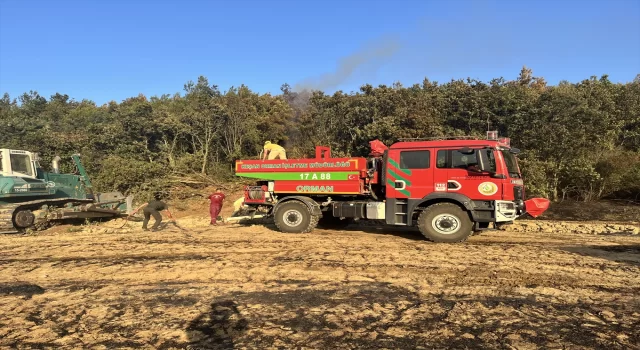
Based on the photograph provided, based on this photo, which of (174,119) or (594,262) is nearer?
(594,262)

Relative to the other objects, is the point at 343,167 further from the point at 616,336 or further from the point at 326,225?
the point at 616,336

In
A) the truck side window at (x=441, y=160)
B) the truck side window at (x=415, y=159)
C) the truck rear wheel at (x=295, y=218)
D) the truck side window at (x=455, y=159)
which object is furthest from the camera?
the truck rear wheel at (x=295, y=218)

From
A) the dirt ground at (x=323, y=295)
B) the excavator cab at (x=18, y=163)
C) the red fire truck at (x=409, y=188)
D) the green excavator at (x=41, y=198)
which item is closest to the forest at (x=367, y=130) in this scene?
the green excavator at (x=41, y=198)

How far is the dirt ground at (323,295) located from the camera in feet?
12.8

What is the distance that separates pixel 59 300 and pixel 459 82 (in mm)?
20295

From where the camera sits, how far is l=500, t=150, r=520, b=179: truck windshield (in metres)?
8.64

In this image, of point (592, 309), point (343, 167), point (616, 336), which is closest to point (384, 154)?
point (343, 167)

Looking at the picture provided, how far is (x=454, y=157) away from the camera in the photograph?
877 centimetres

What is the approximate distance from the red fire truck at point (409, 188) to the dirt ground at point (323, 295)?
0.73 m

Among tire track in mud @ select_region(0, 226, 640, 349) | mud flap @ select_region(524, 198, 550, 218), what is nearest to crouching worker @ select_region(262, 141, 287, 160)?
tire track in mud @ select_region(0, 226, 640, 349)

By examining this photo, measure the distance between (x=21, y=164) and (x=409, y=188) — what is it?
39.6ft

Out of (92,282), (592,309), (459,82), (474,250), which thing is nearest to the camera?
(592,309)

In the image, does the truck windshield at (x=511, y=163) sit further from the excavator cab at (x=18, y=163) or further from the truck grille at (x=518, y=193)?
the excavator cab at (x=18, y=163)

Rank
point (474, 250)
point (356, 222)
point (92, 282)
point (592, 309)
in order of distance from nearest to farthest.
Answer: point (592, 309)
point (92, 282)
point (474, 250)
point (356, 222)
